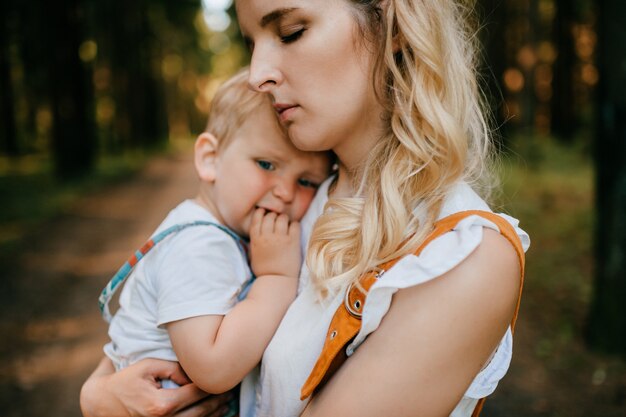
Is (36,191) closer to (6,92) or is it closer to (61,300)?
(61,300)

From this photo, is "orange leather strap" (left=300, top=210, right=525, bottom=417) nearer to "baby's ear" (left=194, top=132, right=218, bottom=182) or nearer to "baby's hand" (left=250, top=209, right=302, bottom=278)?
"baby's hand" (left=250, top=209, right=302, bottom=278)

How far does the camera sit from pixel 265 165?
7.22 feet

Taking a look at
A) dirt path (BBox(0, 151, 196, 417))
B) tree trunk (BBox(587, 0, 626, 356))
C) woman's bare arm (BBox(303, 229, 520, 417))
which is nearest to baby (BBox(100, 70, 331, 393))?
woman's bare arm (BBox(303, 229, 520, 417))

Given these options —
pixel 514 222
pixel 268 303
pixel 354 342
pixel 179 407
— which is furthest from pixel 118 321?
pixel 514 222

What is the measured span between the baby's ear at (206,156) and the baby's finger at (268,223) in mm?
327

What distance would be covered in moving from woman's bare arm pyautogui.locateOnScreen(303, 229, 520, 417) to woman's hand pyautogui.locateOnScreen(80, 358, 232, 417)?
28.9 inches

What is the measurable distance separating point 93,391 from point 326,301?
109 centimetres

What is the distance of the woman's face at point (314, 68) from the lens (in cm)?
173

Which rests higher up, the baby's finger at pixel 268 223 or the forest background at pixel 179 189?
the baby's finger at pixel 268 223

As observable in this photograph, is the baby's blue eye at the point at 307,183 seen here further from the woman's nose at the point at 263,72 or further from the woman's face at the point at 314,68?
the woman's nose at the point at 263,72

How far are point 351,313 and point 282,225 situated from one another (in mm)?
628

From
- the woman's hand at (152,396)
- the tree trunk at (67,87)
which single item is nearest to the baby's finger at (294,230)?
the woman's hand at (152,396)

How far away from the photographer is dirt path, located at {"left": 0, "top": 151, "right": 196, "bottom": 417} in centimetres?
470

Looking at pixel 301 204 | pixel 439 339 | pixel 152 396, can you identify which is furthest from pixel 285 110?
pixel 152 396
